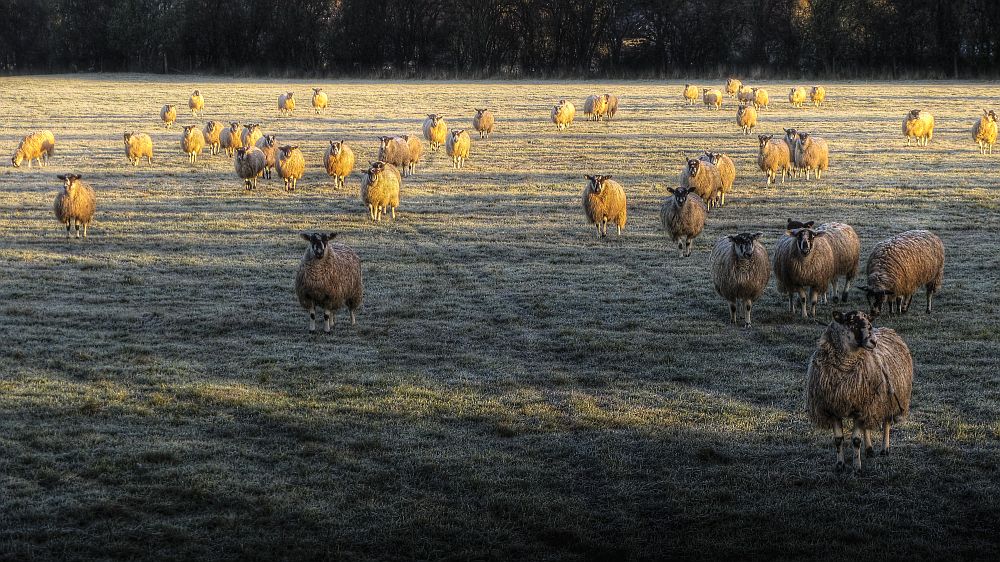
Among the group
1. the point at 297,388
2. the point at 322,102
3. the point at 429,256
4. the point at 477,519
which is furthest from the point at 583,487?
the point at 322,102

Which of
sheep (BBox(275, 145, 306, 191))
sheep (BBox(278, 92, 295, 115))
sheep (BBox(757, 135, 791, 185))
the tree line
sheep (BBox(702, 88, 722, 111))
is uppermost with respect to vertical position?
the tree line

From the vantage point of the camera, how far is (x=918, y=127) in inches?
1299

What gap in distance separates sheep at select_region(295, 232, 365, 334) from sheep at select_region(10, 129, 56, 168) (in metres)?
18.8

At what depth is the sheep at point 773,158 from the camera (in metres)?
25.8

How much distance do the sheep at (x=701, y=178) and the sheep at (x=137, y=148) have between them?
51.7 feet

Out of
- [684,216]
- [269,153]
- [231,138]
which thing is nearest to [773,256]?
[684,216]

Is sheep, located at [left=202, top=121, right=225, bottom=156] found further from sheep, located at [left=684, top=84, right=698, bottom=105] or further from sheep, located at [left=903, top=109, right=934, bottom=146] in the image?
sheep, located at [left=684, top=84, right=698, bottom=105]

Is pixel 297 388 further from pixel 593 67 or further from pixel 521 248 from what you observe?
pixel 593 67

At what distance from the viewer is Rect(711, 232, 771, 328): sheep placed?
45.4 feet

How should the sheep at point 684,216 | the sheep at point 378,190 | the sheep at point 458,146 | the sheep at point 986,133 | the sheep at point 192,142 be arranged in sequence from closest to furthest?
the sheep at point 684,216
the sheep at point 378,190
the sheep at point 458,146
the sheep at point 192,142
the sheep at point 986,133

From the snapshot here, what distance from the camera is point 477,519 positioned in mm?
8156

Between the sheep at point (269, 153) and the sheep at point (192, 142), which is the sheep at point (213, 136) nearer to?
the sheep at point (192, 142)

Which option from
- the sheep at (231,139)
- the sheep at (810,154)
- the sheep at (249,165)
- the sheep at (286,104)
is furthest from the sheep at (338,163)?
the sheep at (286,104)

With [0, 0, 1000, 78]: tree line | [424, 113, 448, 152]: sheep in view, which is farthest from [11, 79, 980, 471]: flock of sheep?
[0, 0, 1000, 78]: tree line
